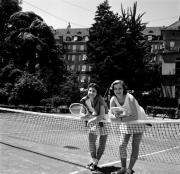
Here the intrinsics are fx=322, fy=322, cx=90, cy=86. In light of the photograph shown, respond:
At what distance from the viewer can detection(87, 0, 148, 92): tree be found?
41.6 meters

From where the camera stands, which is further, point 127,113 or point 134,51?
point 134,51

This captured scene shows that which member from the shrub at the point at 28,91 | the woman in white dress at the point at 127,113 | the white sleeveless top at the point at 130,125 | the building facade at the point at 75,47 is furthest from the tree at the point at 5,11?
the building facade at the point at 75,47

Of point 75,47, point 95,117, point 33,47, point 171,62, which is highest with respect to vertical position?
point 75,47

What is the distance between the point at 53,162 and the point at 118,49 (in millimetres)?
35738

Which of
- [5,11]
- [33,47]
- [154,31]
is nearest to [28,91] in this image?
[33,47]

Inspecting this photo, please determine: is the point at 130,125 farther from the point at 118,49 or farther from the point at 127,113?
the point at 118,49

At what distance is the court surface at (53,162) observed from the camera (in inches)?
240

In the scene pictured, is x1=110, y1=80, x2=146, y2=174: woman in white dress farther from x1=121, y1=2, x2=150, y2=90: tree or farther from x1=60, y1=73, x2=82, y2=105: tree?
x1=121, y1=2, x2=150, y2=90: tree

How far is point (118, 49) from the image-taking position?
4166 cm

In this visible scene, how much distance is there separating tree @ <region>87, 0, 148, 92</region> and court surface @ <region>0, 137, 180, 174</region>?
3305cm

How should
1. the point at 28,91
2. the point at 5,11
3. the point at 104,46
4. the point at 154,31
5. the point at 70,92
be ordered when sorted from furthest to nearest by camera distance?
1. the point at 154,31
2. the point at 104,46
3. the point at 5,11
4. the point at 70,92
5. the point at 28,91

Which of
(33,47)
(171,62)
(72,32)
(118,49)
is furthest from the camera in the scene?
(72,32)

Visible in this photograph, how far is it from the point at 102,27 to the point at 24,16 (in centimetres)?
1099

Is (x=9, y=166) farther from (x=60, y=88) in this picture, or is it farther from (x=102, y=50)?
(x=102, y=50)
